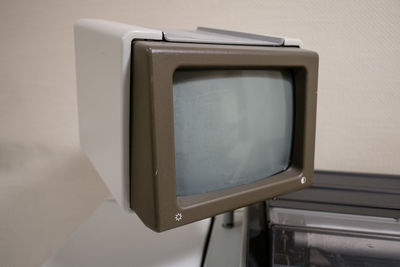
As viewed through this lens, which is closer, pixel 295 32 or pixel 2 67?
pixel 295 32

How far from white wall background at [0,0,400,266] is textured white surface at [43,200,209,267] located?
394mm

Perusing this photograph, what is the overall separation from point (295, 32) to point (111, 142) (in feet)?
2.34

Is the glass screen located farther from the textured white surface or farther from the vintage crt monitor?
the textured white surface

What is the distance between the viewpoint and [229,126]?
51cm

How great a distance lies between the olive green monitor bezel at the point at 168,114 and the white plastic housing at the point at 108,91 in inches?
0.5

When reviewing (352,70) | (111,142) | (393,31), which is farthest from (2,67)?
(393,31)

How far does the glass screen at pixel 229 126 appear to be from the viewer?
47 cm

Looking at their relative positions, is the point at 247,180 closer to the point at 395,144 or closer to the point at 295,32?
the point at 295,32

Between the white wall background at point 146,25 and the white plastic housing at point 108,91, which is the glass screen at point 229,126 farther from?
the white wall background at point 146,25

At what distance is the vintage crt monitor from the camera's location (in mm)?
404

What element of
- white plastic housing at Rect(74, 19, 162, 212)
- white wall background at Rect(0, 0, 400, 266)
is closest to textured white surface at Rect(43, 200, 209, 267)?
white plastic housing at Rect(74, 19, 162, 212)

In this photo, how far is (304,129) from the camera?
0.54 meters

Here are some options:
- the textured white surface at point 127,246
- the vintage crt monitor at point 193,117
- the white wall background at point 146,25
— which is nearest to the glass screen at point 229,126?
the vintage crt monitor at point 193,117

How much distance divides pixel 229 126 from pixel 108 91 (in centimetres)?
20
